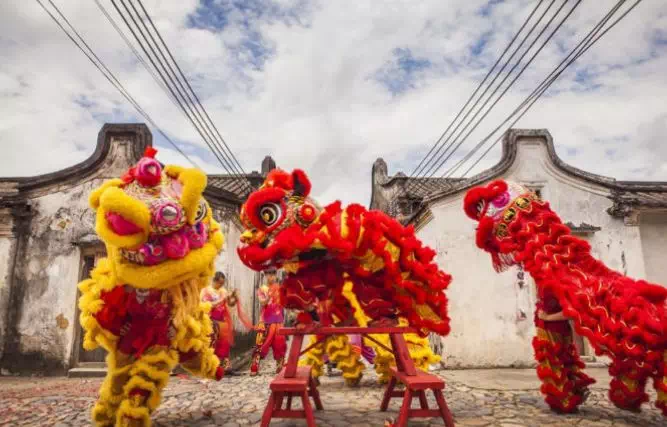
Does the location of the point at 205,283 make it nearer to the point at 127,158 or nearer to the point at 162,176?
the point at 162,176

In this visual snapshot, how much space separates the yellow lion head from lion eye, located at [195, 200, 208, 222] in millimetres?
66

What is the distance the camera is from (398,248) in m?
3.58

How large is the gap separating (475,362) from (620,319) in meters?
4.39

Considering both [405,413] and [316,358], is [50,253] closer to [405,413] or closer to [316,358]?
[316,358]

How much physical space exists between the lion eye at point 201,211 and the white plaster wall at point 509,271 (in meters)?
4.95

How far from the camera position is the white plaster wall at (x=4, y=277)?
7066 mm

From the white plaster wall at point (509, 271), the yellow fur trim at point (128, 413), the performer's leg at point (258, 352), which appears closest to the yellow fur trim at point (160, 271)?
the yellow fur trim at point (128, 413)

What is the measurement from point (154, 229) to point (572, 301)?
343cm

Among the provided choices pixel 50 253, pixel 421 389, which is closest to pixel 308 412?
pixel 421 389

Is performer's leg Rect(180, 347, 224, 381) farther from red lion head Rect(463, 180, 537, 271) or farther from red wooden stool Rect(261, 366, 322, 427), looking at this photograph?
red lion head Rect(463, 180, 537, 271)

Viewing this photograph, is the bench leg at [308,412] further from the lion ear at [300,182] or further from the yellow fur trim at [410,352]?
the lion ear at [300,182]

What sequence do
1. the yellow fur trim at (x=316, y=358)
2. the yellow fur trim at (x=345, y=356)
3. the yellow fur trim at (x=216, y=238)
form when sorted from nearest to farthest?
the yellow fur trim at (x=216, y=238)
the yellow fur trim at (x=316, y=358)
the yellow fur trim at (x=345, y=356)

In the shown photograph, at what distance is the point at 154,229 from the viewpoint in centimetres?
322

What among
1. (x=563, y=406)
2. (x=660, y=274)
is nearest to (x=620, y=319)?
(x=563, y=406)
